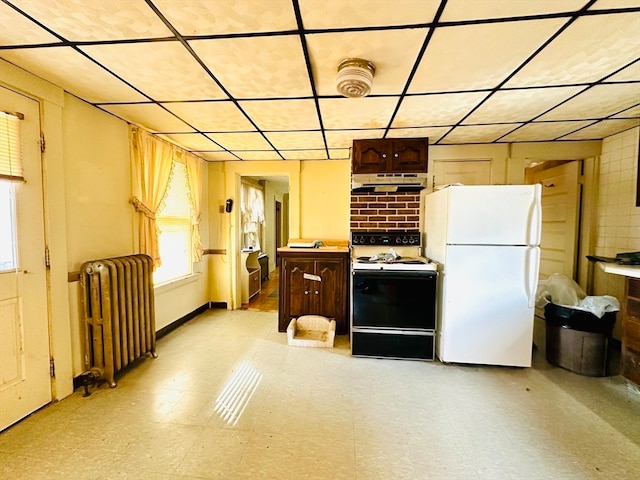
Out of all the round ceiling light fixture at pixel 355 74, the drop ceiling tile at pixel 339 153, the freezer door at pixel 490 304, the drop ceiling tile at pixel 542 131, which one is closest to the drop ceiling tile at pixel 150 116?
the round ceiling light fixture at pixel 355 74

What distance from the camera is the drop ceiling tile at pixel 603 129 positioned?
8.05 feet

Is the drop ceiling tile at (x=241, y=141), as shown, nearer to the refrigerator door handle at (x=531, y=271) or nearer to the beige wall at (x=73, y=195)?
the beige wall at (x=73, y=195)

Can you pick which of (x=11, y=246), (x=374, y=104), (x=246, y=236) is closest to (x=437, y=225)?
(x=374, y=104)

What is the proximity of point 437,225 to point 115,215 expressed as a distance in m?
3.10

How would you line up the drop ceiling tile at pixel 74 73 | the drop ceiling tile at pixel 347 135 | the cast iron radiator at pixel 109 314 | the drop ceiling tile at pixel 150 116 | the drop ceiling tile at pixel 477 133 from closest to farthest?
1. the drop ceiling tile at pixel 74 73
2. the cast iron radiator at pixel 109 314
3. the drop ceiling tile at pixel 150 116
4. the drop ceiling tile at pixel 477 133
5. the drop ceiling tile at pixel 347 135

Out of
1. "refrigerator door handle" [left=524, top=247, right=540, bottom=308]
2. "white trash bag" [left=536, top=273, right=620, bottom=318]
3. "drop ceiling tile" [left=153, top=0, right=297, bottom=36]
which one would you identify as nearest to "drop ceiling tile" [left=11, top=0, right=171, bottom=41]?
"drop ceiling tile" [left=153, top=0, right=297, bottom=36]

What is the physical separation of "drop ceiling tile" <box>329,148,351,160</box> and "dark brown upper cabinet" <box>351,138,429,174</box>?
18.9 inches

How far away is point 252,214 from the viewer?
5574mm

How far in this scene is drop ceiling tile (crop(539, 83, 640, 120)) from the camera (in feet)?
6.06

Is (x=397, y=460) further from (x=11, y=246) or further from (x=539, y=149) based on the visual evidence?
(x=539, y=149)

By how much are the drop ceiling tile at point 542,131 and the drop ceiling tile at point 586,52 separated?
0.90 m

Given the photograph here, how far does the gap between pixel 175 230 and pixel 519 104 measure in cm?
379

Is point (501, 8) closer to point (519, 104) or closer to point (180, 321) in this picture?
point (519, 104)

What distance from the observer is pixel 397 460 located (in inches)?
58.6
